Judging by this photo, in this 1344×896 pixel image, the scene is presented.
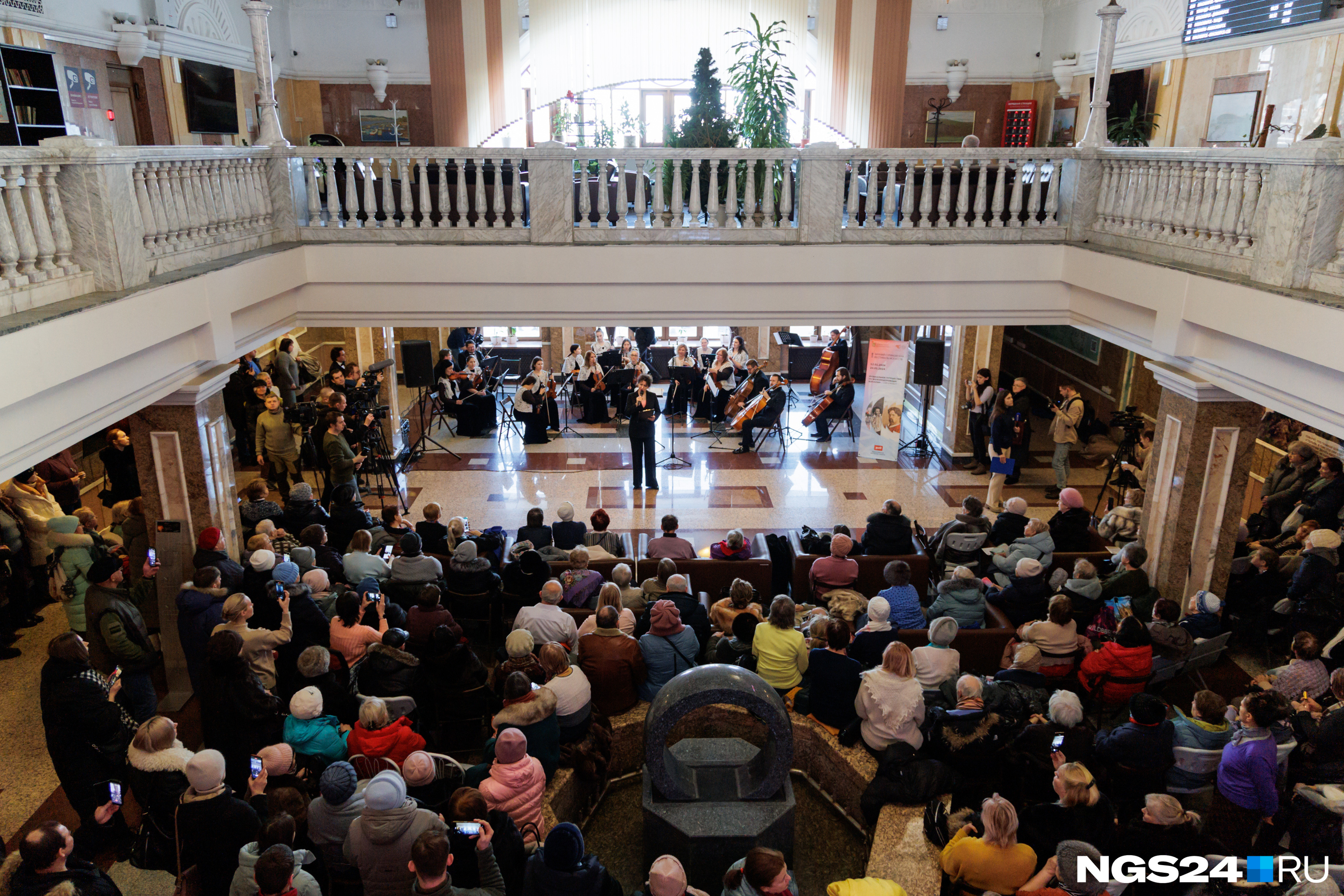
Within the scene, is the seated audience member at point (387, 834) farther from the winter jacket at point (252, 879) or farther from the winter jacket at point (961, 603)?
the winter jacket at point (961, 603)

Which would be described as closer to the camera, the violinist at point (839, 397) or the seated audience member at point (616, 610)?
the seated audience member at point (616, 610)

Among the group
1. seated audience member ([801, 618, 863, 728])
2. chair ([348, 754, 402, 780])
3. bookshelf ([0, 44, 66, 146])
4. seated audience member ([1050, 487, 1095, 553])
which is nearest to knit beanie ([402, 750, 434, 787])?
chair ([348, 754, 402, 780])

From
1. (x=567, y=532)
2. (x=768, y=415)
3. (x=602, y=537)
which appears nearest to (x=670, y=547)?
(x=602, y=537)

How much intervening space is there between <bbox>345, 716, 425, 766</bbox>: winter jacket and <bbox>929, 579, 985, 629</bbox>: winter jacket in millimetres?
3774

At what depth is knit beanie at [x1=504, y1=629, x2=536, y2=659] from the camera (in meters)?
5.17

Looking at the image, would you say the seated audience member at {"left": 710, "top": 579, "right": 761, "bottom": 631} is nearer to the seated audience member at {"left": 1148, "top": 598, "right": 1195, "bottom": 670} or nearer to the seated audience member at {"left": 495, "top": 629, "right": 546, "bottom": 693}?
the seated audience member at {"left": 495, "top": 629, "right": 546, "bottom": 693}

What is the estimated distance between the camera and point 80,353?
473cm

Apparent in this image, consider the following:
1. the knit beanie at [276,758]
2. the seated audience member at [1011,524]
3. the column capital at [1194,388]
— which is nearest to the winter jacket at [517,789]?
the knit beanie at [276,758]

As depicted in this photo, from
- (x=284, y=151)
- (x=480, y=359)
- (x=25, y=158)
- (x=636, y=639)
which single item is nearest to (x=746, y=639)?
(x=636, y=639)

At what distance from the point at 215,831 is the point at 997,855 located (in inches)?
135

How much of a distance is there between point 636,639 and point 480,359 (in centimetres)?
978

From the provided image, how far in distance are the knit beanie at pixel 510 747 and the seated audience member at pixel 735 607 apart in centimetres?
211

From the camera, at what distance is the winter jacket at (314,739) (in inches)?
186

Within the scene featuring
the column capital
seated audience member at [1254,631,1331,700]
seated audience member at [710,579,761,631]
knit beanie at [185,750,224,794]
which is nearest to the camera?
knit beanie at [185,750,224,794]
